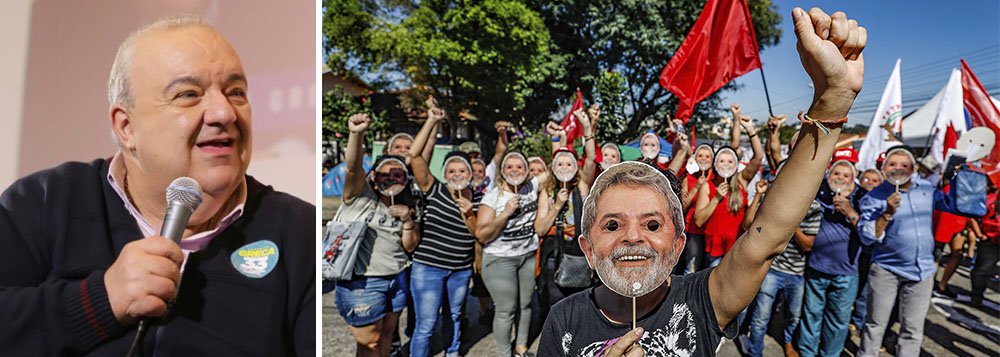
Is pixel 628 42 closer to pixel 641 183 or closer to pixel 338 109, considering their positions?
pixel 338 109

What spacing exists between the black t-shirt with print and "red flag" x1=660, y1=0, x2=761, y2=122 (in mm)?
2030

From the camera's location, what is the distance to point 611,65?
13.6m

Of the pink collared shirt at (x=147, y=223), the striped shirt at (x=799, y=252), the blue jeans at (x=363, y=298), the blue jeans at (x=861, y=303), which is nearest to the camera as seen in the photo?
the pink collared shirt at (x=147, y=223)

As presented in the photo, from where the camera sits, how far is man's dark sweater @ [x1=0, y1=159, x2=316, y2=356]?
1.75 metres

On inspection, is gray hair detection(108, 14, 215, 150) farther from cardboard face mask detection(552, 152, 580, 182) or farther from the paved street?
the paved street

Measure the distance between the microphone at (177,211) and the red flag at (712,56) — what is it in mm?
2593

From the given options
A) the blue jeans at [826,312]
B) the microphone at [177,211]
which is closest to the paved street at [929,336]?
the blue jeans at [826,312]

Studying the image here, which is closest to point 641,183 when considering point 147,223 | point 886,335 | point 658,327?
point 658,327

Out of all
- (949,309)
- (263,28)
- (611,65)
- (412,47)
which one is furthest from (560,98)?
(263,28)

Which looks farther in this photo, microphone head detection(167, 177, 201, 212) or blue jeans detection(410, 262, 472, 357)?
Result: blue jeans detection(410, 262, 472, 357)

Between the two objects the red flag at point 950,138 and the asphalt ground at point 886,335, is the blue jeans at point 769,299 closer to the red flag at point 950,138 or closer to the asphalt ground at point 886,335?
the asphalt ground at point 886,335

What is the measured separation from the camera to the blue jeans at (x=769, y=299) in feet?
11.4

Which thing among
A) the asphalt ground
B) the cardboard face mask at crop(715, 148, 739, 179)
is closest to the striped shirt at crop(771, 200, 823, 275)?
the cardboard face mask at crop(715, 148, 739, 179)

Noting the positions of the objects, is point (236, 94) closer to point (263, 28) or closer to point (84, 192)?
point (263, 28)
